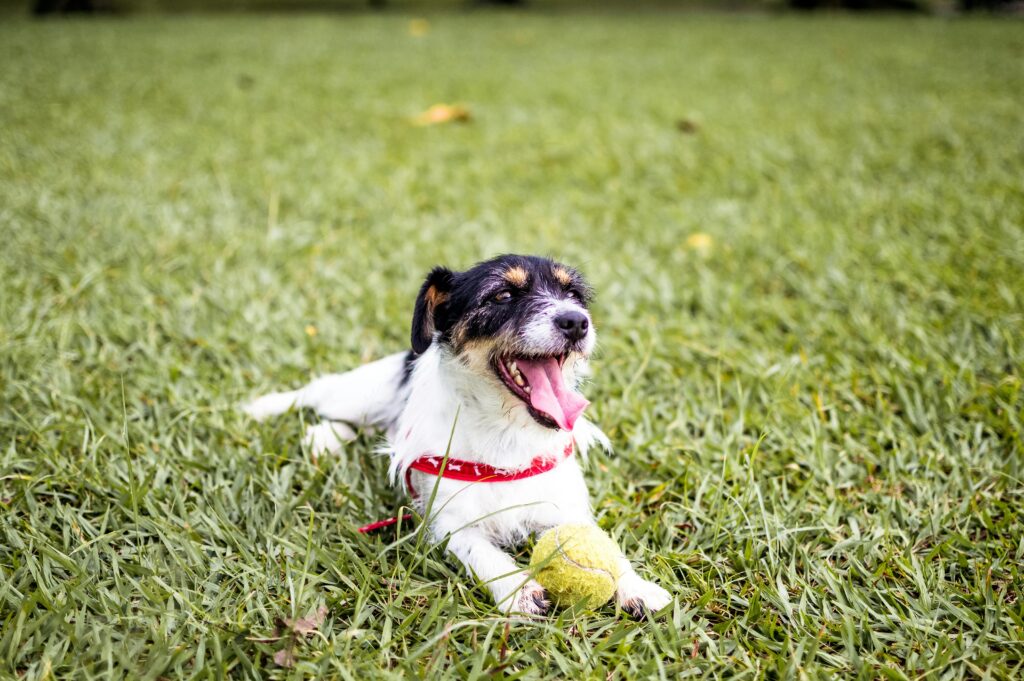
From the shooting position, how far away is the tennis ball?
193 centimetres

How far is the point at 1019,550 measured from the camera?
2193mm

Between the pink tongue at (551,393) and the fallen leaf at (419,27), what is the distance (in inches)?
566

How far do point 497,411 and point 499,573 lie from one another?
50cm

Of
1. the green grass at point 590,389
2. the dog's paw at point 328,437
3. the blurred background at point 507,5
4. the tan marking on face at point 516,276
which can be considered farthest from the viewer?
the blurred background at point 507,5

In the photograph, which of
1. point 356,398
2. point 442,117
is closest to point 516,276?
point 356,398

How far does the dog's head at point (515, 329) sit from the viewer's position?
6.97 feet

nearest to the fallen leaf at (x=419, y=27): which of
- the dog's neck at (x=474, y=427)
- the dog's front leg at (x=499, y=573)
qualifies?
the dog's neck at (x=474, y=427)

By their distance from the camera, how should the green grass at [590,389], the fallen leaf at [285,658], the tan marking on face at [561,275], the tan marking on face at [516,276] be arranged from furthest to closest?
the tan marking on face at [561,275]
the tan marking on face at [516,276]
the green grass at [590,389]
the fallen leaf at [285,658]

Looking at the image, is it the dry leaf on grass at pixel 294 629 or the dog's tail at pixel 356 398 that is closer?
the dry leaf on grass at pixel 294 629

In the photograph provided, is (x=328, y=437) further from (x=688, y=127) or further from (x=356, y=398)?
(x=688, y=127)

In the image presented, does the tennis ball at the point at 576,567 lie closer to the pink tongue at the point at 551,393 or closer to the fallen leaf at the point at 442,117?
the pink tongue at the point at 551,393

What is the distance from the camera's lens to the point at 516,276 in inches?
90.0

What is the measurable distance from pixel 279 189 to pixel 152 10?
57.5ft

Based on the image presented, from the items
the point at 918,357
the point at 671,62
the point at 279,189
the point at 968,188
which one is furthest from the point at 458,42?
the point at 918,357
